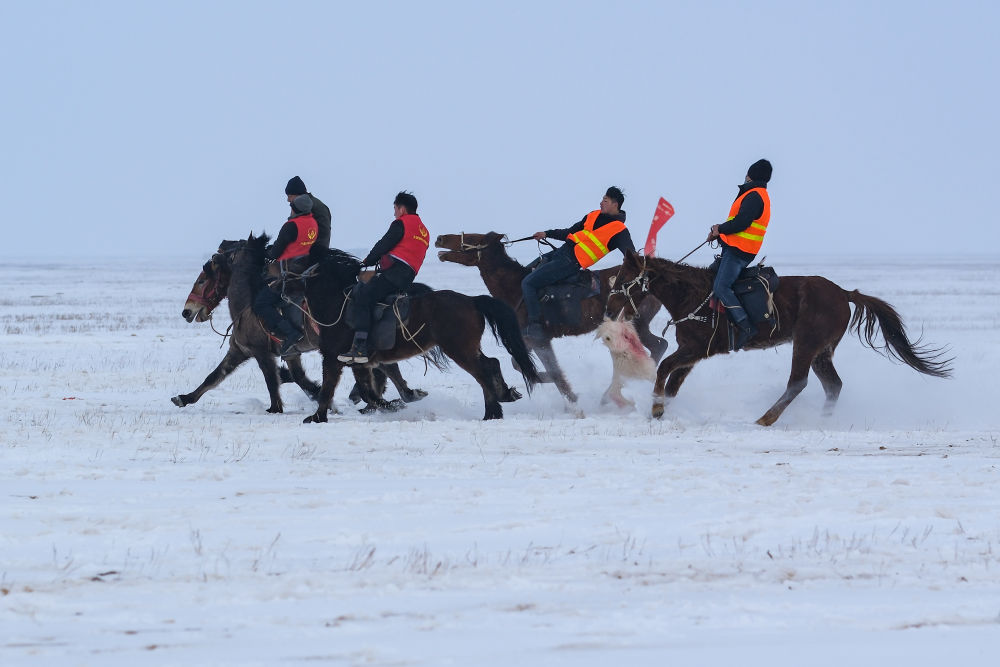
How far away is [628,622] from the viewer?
15.0ft

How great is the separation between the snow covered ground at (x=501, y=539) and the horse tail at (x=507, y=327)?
519 mm

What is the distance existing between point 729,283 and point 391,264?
3.11 metres

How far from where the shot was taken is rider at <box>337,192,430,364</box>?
36.2 ft

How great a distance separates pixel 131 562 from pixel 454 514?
1.78 metres

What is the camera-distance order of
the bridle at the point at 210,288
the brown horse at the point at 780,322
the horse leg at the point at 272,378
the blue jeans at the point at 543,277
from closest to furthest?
1. the brown horse at the point at 780,322
2. the horse leg at the point at 272,378
3. the bridle at the point at 210,288
4. the blue jeans at the point at 543,277

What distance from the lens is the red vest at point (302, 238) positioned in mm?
11641

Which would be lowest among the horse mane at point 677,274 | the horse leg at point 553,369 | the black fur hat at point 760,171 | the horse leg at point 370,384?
the horse leg at point 370,384

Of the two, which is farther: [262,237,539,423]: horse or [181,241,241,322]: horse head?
[181,241,241,322]: horse head

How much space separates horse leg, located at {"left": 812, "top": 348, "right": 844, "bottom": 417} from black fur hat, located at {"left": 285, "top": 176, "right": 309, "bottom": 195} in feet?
17.5

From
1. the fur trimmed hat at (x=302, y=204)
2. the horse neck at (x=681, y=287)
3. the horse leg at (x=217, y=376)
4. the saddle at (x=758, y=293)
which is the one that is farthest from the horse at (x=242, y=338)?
the saddle at (x=758, y=293)

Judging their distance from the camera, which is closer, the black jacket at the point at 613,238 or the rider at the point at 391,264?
the rider at the point at 391,264

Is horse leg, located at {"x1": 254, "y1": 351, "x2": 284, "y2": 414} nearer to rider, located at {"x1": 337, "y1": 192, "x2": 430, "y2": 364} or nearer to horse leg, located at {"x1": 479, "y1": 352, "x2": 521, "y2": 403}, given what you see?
rider, located at {"x1": 337, "y1": 192, "x2": 430, "y2": 364}

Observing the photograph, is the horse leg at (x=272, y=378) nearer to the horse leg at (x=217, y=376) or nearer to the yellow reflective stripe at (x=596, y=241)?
the horse leg at (x=217, y=376)

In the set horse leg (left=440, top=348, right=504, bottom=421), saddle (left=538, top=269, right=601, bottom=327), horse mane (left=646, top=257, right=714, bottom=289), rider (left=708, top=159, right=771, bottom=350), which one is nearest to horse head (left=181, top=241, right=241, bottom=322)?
horse leg (left=440, top=348, right=504, bottom=421)
